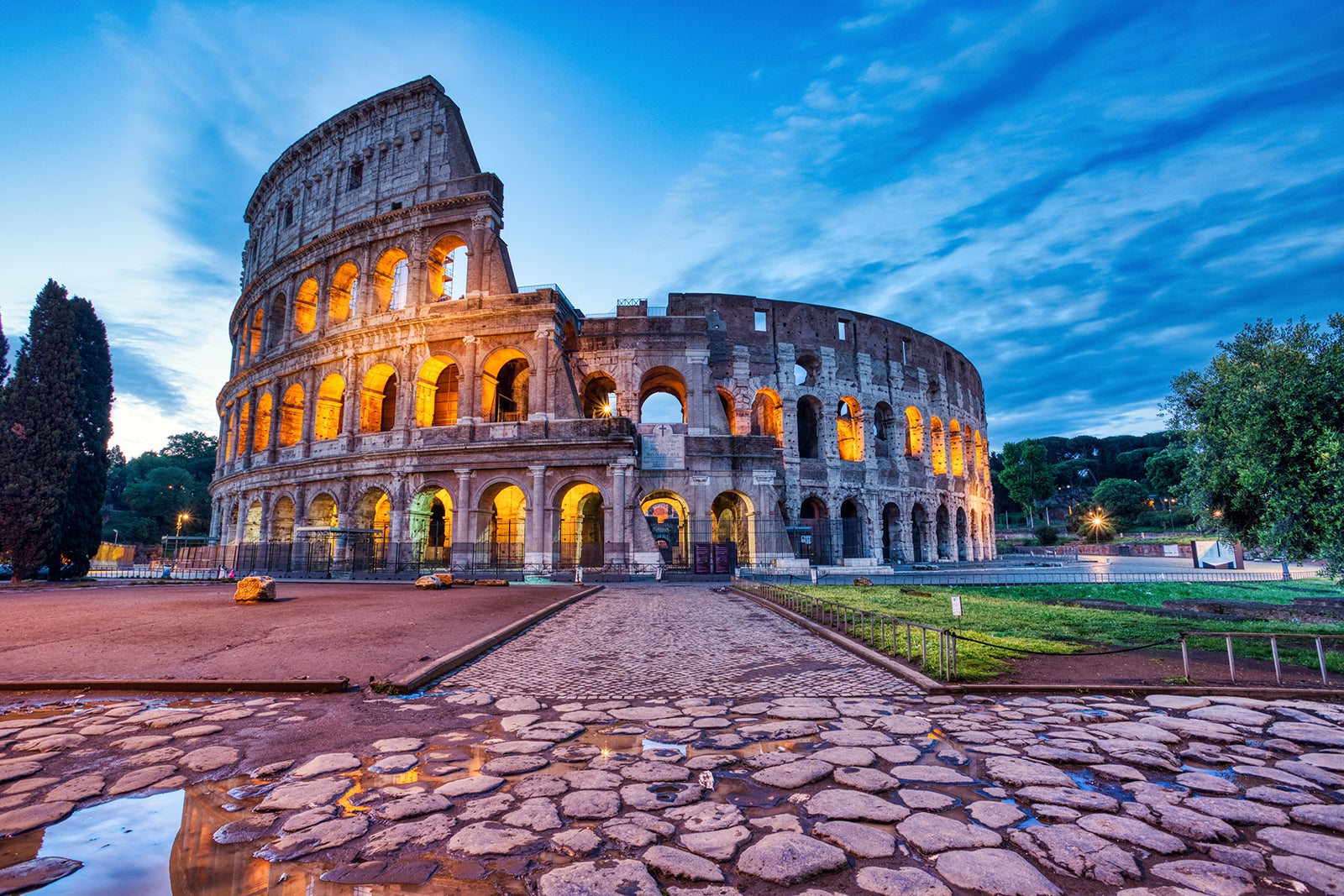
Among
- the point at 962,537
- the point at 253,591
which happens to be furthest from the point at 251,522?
the point at 962,537

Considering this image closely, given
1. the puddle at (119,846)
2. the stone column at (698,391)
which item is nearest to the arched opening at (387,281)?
the stone column at (698,391)

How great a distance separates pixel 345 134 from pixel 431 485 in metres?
20.2

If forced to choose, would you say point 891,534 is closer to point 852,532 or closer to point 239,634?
point 852,532

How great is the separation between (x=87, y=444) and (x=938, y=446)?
144 ft

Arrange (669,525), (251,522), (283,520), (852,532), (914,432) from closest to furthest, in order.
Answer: (283,520) < (251,522) < (852,532) < (914,432) < (669,525)

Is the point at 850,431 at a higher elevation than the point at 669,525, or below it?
higher

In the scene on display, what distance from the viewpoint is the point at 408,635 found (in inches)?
315

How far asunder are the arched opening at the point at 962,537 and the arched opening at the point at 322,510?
35.3 meters

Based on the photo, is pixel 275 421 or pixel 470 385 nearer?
pixel 470 385

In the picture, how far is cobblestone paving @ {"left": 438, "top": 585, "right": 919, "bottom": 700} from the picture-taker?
543cm

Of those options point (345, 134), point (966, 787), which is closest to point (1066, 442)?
point (345, 134)

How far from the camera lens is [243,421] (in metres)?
32.6

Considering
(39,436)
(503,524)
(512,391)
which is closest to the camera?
(39,436)

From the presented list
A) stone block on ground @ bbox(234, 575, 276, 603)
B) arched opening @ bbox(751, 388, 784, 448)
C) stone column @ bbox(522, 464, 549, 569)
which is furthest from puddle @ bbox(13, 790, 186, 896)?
arched opening @ bbox(751, 388, 784, 448)
